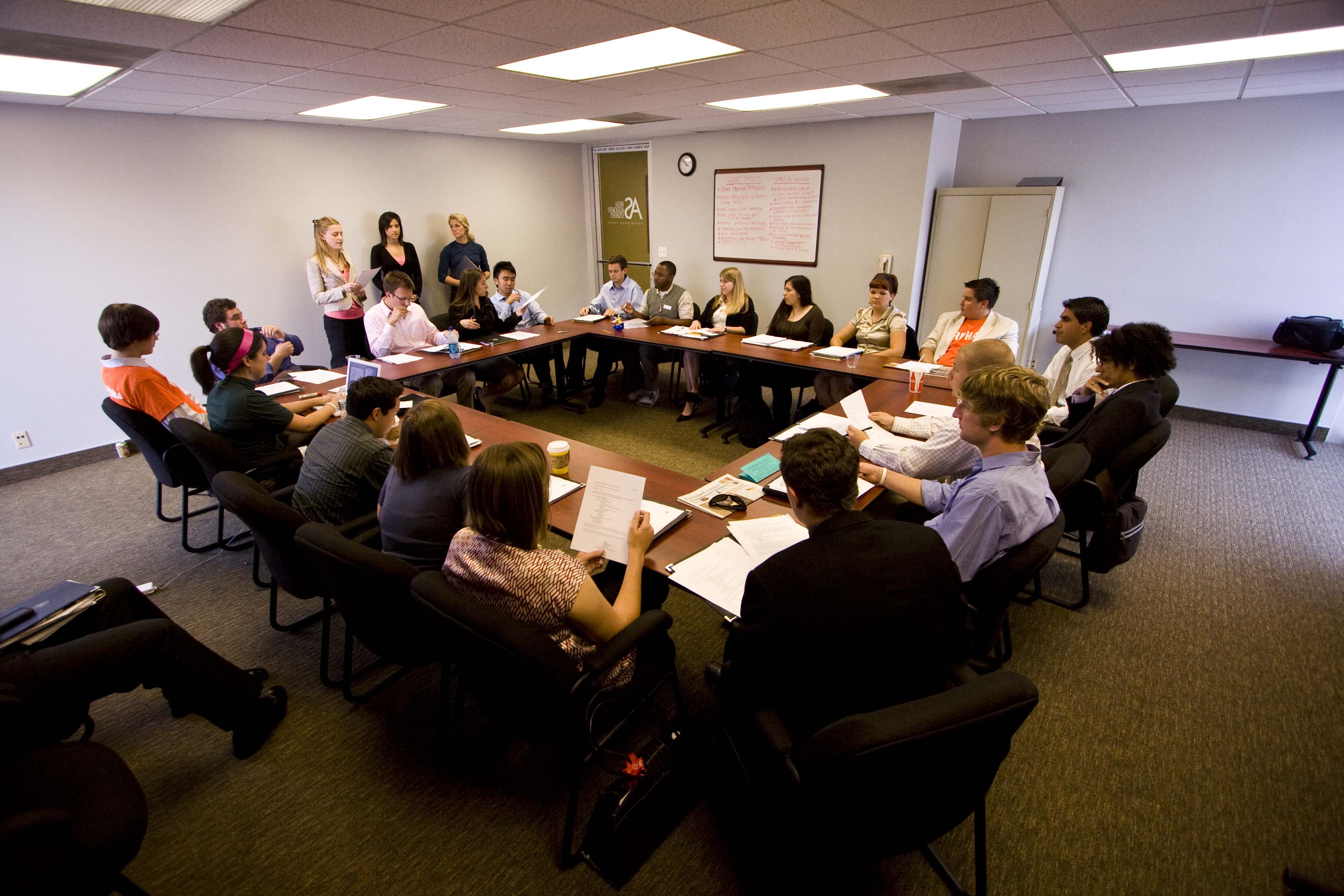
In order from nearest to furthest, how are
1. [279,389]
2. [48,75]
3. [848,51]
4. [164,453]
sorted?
[848,51] < [164,453] < [48,75] < [279,389]

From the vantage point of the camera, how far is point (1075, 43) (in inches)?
108

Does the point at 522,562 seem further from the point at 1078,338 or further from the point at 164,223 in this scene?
the point at 164,223

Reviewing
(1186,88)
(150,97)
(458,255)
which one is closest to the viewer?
(150,97)

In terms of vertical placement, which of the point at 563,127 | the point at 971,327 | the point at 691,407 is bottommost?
the point at 691,407

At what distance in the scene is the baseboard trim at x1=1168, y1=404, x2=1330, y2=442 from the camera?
15.7 ft

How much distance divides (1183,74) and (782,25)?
270 cm

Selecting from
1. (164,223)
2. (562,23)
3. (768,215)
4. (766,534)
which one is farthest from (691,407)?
(164,223)

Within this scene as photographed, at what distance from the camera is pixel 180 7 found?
2096 mm

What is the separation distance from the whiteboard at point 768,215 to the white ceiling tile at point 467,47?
3.76 metres

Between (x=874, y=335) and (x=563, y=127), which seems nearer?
(x=874, y=335)

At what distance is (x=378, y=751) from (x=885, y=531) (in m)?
1.95

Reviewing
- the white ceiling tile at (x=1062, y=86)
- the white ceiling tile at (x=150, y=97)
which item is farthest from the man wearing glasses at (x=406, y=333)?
the white ceiling tile at (x=1062, y=86)

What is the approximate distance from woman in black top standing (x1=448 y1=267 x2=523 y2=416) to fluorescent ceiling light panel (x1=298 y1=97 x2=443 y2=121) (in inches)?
49.3

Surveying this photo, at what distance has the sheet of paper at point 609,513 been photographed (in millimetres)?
1925
